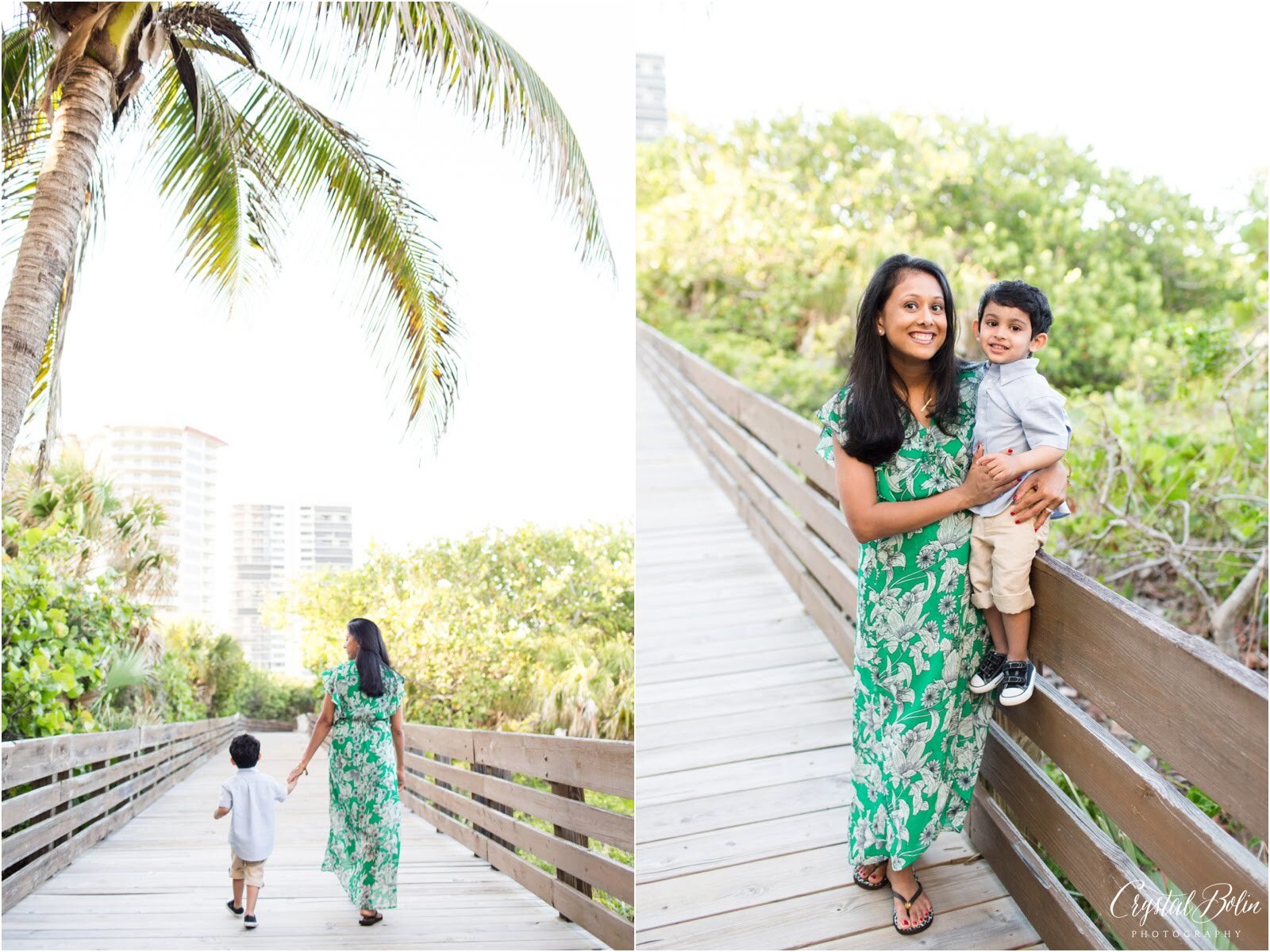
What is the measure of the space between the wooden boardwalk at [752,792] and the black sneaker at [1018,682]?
51 cm

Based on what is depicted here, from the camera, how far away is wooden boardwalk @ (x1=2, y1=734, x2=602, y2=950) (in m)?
2.55

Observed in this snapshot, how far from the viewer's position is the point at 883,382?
1967 millimetres

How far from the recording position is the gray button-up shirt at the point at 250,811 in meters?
2.59

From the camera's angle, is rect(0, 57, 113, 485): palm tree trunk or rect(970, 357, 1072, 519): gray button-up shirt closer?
rect(970, 357, 1072, 519): gray button-up shirt

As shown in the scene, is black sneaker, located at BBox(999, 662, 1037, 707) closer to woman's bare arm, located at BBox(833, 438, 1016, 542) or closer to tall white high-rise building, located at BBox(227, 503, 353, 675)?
woman's bare arm, located at BBox(833, 438, 1016, 542)

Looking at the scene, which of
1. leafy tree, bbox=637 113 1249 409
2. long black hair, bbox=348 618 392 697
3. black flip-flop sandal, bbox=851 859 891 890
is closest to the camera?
black flip-flop sandal, bbox=851 859 891 890

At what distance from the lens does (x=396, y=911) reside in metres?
2.65

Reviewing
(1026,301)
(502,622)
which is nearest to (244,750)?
(502,622)

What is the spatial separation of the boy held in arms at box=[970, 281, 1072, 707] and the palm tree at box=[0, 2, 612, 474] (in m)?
1.38

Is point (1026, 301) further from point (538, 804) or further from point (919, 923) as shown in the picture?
point (538, 804)

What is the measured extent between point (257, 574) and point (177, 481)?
1.19 feet

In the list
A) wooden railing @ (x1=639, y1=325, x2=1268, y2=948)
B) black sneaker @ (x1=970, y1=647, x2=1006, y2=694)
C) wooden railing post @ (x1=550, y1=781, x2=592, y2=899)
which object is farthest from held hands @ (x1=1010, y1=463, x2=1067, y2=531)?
wooden railing post @ (x1=550, y1=781, x2=592, y2=899)

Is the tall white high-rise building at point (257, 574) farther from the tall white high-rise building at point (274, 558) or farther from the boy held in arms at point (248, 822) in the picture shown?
the boy held in arms at point (248, 822)

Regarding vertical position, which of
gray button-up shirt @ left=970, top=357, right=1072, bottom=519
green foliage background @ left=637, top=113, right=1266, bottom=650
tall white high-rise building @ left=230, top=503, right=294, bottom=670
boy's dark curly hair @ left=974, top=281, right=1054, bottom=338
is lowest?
tall white high-rise building @ left=230, top=503, right=294, bottom=670
